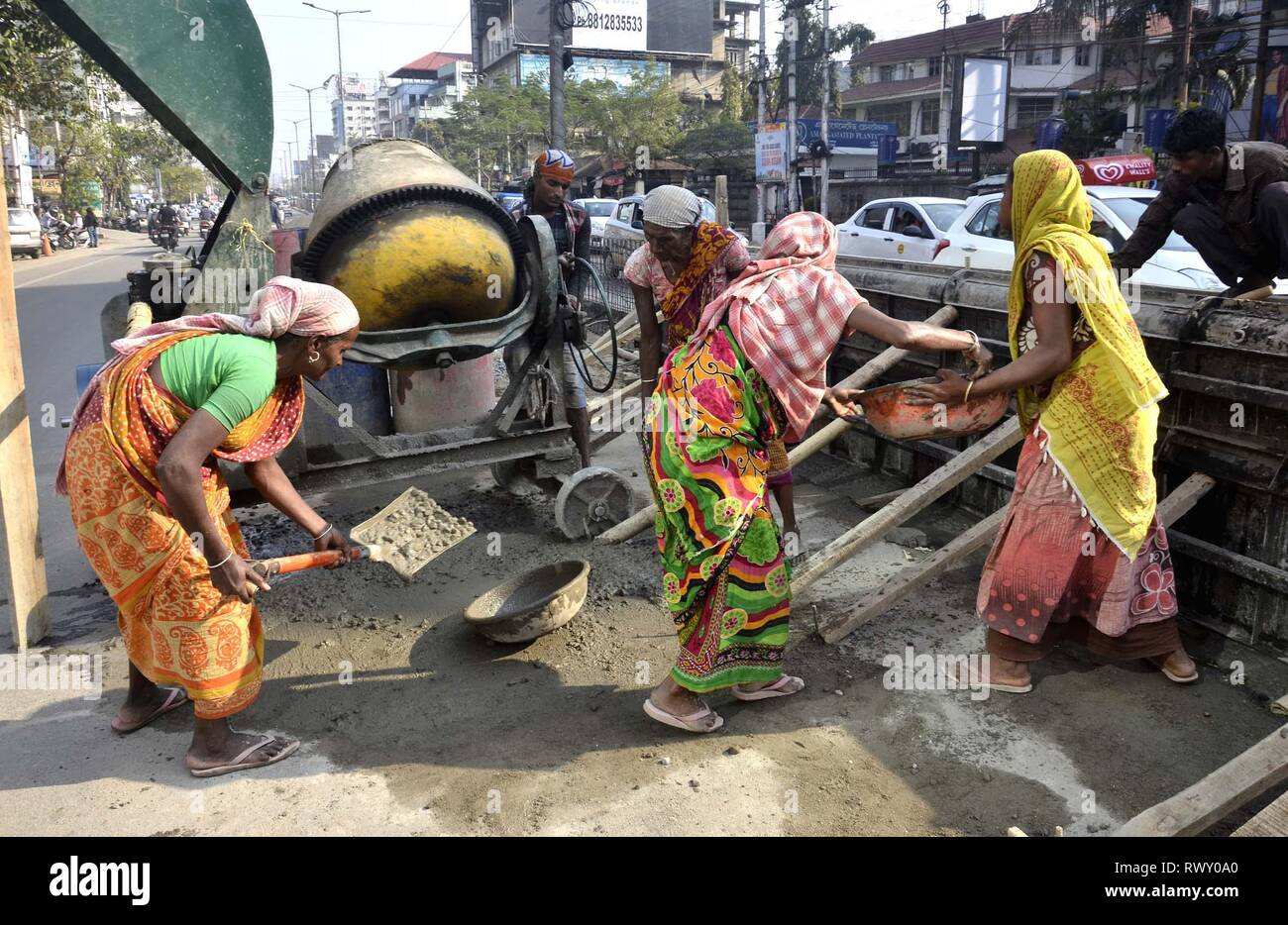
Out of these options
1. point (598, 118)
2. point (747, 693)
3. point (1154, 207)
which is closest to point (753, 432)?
point (747, 693)

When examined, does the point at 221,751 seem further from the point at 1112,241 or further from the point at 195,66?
the point at 1112,241

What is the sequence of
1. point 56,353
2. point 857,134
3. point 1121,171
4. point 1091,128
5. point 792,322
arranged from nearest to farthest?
point 792,322
point 56,353
point 1121,171
point 1091,128
point 857,134

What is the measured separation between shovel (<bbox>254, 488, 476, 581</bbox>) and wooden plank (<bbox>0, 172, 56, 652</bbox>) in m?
1.13

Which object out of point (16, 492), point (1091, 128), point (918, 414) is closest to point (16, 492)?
point (16, 492)

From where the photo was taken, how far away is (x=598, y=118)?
129 ft

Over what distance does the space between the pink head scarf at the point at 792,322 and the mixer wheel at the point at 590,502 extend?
205 centimetres

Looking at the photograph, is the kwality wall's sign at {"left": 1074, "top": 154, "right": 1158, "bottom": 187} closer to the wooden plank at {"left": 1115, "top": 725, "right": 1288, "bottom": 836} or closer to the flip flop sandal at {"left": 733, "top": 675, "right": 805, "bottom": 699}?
the flip flop sandal at {"left": 733, "top": 675, "right": 805, "bottom": 699}

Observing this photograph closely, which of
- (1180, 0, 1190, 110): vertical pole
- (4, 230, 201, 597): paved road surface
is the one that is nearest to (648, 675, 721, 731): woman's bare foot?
(4, 230, 201, 597): paved road surface

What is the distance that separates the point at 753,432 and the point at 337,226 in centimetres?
233

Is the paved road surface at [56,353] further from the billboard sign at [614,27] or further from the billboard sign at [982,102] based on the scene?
the billboard sign at [614,27]

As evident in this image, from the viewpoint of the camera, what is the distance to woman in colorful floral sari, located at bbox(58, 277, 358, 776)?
2.57 meters

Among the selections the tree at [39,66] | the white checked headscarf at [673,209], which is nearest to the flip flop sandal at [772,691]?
the white checked headscarf at [673,209]

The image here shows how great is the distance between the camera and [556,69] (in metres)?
14.6

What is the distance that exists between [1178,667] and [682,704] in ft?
5.65
